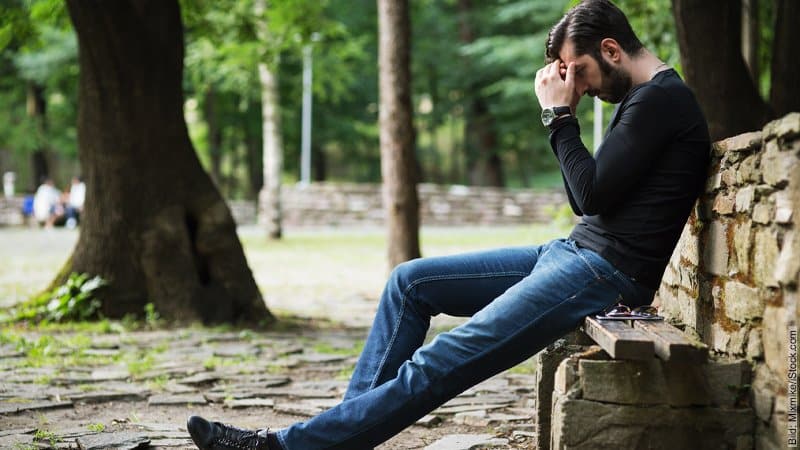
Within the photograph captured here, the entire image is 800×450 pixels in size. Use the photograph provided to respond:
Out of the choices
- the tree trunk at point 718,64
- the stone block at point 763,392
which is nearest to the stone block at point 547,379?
the stone block at point 763,392

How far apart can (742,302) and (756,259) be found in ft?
0.67

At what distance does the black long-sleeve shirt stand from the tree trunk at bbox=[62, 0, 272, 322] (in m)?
5.70

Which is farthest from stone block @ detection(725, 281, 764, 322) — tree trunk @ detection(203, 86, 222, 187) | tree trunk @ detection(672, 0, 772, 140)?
tree trunk @ detection(203, 86, 222, 187)

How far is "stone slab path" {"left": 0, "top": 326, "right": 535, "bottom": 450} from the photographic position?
4883 millimetres

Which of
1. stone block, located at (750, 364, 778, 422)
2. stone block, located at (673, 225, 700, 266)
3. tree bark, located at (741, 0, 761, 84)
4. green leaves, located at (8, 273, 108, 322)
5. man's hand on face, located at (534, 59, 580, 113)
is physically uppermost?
tree bark, located at (741, 0, 761, 84)

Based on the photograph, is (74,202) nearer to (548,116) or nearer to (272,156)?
(272,156)

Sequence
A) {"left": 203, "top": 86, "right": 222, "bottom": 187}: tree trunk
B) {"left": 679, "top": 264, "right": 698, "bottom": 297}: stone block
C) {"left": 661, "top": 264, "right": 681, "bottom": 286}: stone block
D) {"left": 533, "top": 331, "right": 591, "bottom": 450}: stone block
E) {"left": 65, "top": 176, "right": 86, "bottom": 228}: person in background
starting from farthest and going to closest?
{"left": 203, "top": 86, "right": 222, "bottom": 187}: tree trunk
{"left": 65, "top": 176, "right": 86, "bottom": 228}: person in background
{"left": 661, "top": 264, "right": 681, "bottom": 286}: stone block
{"left": 679, "top": 264, "right": 698, "bottom": 297}: stone block
{"left": 533, "top": 331, "right": 591, "bottom": 450}: stone block

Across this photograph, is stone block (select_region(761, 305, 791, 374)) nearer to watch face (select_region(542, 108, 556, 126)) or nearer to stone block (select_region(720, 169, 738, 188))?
stone block (select_region(720, 169, 738, 188))

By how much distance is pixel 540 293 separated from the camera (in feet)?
12.2

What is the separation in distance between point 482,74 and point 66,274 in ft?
109

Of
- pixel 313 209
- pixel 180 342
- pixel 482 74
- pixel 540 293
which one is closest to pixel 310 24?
pixel 180 342

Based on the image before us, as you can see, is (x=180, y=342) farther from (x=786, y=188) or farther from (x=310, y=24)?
(x=310, y=24)

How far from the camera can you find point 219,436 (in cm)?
391

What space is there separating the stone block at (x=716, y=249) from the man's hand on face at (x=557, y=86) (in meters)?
0.72
